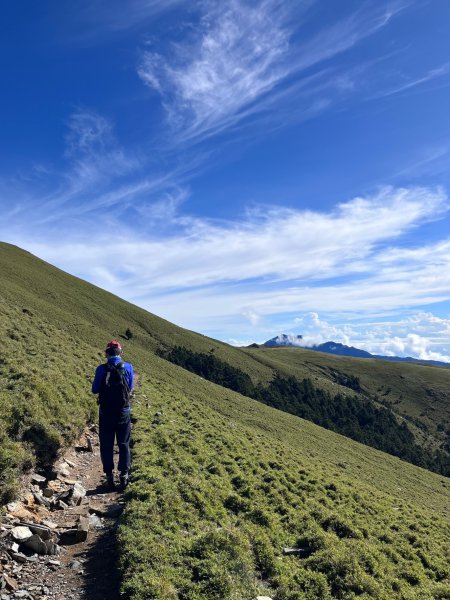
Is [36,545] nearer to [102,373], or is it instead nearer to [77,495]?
[77,495]

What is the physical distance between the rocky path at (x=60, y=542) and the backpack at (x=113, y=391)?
2609mm

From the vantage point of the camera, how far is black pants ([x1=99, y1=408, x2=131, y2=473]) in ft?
42.1

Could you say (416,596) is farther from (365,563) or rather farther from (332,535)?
(332,535)

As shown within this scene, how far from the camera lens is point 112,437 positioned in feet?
42.8

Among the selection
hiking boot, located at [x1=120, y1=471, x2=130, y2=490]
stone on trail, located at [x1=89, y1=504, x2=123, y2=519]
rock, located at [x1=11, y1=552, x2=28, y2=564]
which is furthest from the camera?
hiking boot, located at [x1=120, y1=471, x2=130, y2=490]

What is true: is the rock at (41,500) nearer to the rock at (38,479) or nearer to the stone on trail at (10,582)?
the rock at (38,479)

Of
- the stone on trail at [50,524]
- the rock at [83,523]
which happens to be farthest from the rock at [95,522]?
the stone on trail at [50,524]

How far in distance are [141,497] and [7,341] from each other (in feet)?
52.8

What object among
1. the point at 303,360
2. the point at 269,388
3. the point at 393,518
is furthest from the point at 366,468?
the point at 303,360

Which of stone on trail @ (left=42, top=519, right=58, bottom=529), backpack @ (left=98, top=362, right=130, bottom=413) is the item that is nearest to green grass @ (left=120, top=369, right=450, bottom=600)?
stone on trail @ (left=42, top=519, right=58, bottom=529)

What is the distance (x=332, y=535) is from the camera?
13.9 m

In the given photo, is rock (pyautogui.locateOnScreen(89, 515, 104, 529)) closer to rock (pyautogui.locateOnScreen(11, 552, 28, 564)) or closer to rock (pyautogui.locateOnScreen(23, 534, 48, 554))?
rock (pyautogui.locateOnScreen(23, 534, 48, 554))

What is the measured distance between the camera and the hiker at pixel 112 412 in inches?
508

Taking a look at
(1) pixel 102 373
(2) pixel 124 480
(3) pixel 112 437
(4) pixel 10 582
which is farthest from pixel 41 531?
(1) pixel 102 373
